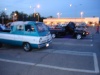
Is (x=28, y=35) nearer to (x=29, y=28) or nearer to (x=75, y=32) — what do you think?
(x=29, y=28)

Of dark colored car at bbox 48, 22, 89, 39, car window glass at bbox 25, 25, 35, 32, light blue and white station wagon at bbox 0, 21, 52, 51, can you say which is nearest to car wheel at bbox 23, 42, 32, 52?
light blue and white station wagon at bbox 0, 21, 52, 51

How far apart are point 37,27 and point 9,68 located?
514cm

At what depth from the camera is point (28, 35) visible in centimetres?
1395

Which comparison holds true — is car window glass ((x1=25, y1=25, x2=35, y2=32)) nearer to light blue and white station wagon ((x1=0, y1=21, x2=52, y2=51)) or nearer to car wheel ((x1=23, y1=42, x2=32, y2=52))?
light blue and white station wagon ((x1=0, y1=21, x2=52, y2=51))

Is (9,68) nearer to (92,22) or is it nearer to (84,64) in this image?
(84,64)

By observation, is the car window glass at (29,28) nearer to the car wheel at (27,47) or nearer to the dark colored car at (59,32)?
the car wheel at (27,47)

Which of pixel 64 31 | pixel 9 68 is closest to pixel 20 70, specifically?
pixel 9 68

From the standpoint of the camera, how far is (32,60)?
36.9 ft

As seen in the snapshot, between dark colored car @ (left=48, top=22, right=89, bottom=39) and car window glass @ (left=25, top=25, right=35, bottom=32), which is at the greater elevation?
car window glass @ (left=25, top=25, right=35, bottom=32)

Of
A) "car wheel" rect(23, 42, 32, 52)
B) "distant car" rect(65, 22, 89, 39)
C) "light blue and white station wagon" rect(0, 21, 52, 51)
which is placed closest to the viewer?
"light blue and white station wagon" rect(0, 21, 52, 51)

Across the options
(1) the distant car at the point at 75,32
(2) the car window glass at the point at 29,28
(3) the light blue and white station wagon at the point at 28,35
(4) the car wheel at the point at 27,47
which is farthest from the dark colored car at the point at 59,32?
(4) the car wheel at the point at 27,47

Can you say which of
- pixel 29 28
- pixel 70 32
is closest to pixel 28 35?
pixel 29 28

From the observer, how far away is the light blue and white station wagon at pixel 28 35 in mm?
13710

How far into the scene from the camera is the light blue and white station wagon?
540 inches
